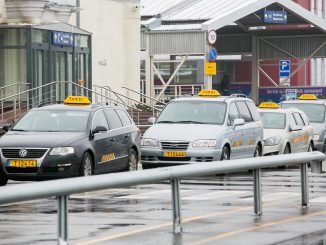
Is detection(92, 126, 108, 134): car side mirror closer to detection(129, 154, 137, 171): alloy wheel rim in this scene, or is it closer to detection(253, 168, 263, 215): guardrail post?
detection(129, 154, 137, 171): alloy wheel rim

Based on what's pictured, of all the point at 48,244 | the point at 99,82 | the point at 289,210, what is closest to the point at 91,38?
the point at 99,82

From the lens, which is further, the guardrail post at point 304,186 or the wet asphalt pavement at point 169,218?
the guardrail post at point 304,186

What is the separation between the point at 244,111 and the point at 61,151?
711cm

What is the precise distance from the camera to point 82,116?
78.3ft

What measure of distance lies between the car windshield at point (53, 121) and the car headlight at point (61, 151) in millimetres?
1062

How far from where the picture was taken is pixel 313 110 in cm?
3609

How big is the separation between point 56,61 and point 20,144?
23.0m

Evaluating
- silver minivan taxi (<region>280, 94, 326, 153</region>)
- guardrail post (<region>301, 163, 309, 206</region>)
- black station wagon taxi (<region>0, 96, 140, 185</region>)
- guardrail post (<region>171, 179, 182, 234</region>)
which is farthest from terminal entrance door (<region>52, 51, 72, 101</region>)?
guardrail post (<region>171, 179, 182, 234</region>)

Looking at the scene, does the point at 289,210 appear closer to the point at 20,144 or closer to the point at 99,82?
the point at 20,144

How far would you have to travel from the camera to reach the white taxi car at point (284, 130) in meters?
30.2

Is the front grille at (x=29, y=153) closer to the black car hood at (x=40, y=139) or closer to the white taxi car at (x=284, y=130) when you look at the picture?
the black car hood at (x=40, y=139)

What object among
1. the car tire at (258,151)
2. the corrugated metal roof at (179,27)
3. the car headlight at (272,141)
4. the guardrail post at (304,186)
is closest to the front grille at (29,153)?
the guardrail post at (304,186)

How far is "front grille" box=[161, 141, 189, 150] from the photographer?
1007 inches

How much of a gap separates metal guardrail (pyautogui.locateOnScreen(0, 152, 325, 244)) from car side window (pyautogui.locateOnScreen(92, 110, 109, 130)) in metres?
7.81
